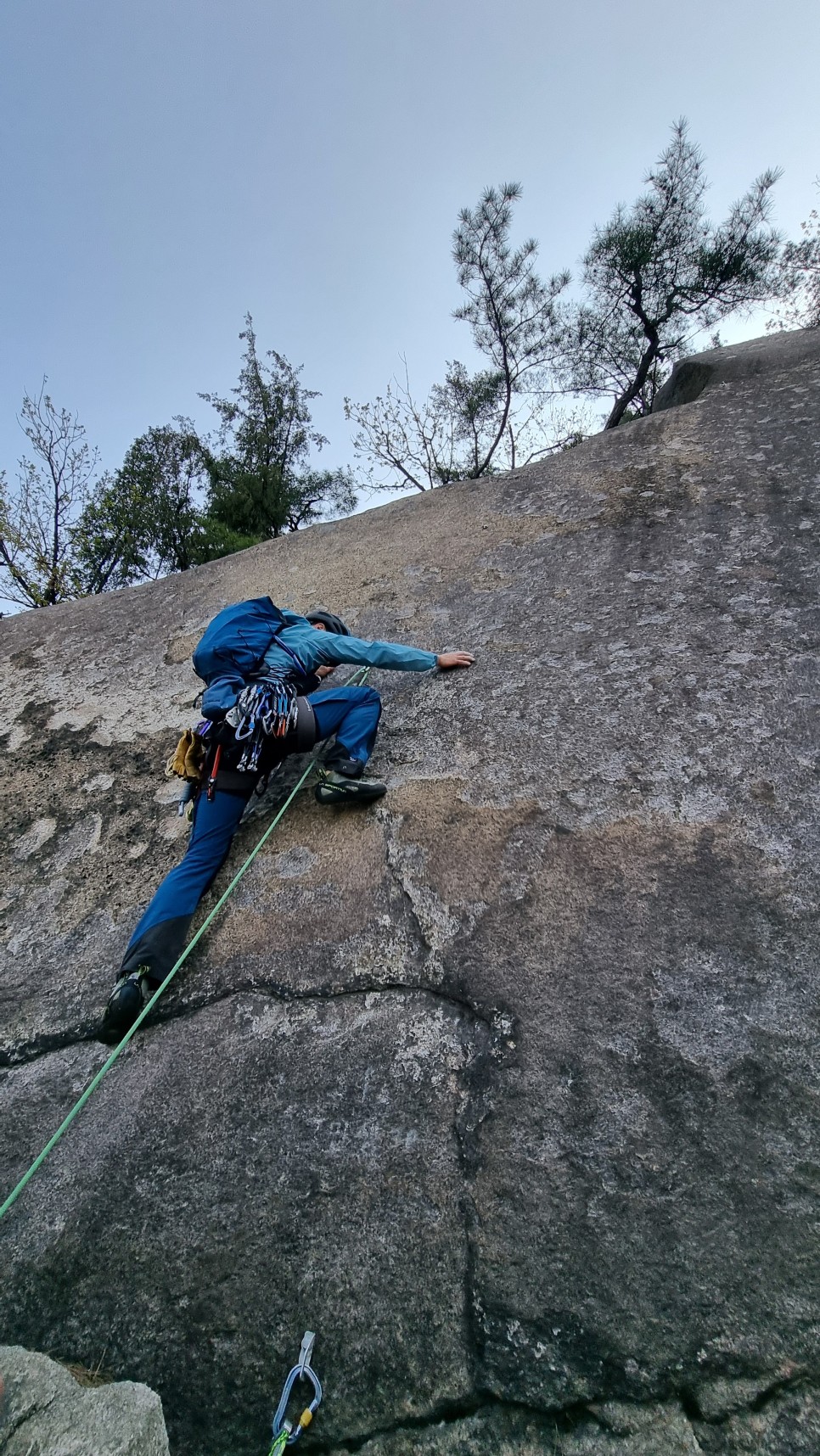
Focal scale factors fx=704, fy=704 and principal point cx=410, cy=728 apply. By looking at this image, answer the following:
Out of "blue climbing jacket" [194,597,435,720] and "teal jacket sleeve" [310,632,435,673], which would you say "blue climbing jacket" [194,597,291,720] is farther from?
"teal jacket sleeve" [310,632,435,673]

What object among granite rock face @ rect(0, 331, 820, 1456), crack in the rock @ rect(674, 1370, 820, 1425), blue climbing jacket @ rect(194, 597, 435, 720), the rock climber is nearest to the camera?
crack in the rock @ rect(674, 1370, 820, 1425)

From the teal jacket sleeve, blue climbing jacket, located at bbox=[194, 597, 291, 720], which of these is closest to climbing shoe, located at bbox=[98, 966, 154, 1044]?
blue climbing jacket, located at bbox=[194, 597, 291, 720]

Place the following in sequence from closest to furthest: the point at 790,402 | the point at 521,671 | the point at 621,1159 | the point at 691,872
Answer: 1. the point at 621,1159
2. the point at 691,872
3. the point at 521,671
4. the point at 790,402

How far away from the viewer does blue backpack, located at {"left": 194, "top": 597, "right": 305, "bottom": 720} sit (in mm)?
2588

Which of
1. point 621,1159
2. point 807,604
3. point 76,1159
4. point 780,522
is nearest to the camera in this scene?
point 621,1159

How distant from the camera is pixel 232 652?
272cm

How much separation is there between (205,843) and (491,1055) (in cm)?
127

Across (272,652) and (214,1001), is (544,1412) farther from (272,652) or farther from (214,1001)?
(272,652)

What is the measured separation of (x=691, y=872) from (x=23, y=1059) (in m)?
2.08

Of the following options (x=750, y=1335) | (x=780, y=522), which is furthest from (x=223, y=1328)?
(x=780, y=522)

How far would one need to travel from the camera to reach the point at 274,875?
2490 millimetres

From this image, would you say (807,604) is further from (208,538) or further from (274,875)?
(208,538)

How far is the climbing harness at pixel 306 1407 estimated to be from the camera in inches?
51.8

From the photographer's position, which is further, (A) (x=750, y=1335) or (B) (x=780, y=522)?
(B) (x=780, y=522)
